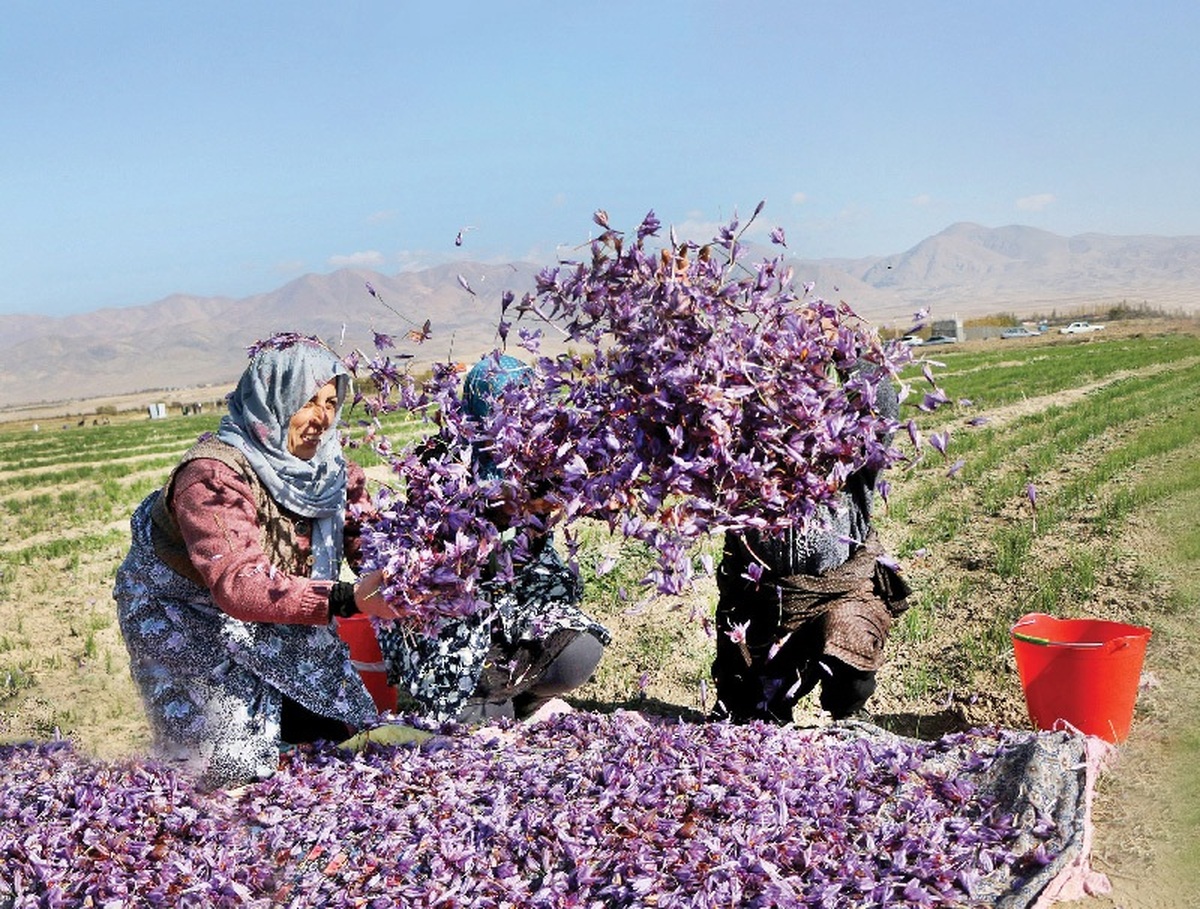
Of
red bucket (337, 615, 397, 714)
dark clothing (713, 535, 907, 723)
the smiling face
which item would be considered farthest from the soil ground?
the smiling face

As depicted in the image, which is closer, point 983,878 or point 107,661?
point 983,878

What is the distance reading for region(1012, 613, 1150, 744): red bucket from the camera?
3.59 m

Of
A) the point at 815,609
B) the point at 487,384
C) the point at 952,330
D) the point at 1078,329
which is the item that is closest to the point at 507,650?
the point at 487,384

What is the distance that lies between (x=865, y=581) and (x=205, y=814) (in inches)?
97.9

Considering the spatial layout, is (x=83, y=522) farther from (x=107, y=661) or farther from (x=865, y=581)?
(x=865, y=581)

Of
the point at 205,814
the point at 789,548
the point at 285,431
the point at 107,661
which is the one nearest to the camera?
the point at 205,814

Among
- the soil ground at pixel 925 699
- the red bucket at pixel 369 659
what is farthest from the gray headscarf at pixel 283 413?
the soil ground at pixel 925 699

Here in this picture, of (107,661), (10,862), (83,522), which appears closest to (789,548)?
(10,862)

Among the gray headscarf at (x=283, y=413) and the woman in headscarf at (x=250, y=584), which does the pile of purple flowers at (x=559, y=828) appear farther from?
the gray headscarf at (x=283, y=413)

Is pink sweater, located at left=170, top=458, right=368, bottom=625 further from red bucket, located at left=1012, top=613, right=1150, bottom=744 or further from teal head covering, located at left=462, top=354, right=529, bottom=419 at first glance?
red bucket, located at left=1012, top=613, right=1150, bottom=744

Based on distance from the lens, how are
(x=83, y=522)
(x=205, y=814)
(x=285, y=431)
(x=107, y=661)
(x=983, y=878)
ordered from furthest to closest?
1. (x=83, y=522)
2. (x=107, y=661)
3. (x=285, y=431)
4. (x=205, y=814)
5. (x=983, y=878)

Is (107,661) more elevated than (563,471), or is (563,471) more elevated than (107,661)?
(563,471)

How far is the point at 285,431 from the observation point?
3.38m

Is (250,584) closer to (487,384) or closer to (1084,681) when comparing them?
(487,384)
